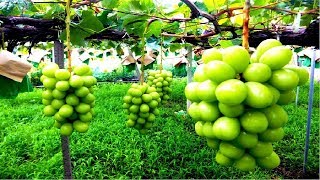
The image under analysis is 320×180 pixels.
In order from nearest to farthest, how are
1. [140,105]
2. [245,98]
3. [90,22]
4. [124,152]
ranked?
[245,98], [90,22], [140,105], [124,152]

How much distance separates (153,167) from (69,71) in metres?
2.38

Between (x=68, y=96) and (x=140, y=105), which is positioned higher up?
(x=68, y=96)

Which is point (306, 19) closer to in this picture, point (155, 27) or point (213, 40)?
point (155, 27)

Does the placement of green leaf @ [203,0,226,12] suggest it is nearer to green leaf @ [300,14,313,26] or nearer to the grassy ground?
green leaf @ [300,14,313,26]

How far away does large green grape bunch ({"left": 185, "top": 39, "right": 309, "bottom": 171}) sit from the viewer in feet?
2.54

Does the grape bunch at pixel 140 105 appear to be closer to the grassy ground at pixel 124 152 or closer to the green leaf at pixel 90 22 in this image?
the green leaf at pixel 90 22

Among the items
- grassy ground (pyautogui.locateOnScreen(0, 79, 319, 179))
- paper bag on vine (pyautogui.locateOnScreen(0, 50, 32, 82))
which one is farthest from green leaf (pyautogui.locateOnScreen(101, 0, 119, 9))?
grassy ground (pyautogui.locateOnScreen(0, 79, 319, 179))

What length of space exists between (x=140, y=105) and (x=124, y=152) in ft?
6.22

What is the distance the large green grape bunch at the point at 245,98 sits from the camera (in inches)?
30.5

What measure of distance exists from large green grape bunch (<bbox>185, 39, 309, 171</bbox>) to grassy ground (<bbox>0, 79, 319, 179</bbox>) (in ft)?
8.25

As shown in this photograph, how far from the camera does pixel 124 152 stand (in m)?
3.75

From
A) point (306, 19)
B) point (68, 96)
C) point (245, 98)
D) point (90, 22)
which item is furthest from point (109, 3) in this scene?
point (245, 98)

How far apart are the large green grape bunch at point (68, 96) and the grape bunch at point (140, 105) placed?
1.97 ft

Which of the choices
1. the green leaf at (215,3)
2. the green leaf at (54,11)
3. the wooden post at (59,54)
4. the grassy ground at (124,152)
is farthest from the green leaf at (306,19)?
the grassy ground at (124,152)
